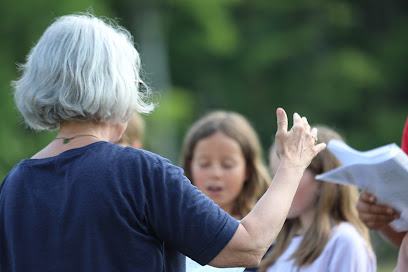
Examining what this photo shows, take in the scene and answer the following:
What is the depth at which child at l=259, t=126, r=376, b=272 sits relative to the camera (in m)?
3.34

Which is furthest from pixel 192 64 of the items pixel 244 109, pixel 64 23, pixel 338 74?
pixel 64 23

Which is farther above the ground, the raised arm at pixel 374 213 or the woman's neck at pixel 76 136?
the woman's neck at pixel 76 136

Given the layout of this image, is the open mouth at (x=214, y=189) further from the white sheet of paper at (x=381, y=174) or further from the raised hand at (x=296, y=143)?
the raised hand at (x=296, y=143)

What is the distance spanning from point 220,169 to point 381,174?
155 cm

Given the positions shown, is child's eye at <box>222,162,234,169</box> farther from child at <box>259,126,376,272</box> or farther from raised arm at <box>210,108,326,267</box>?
raised arm at <box>210,108,326,267</box>

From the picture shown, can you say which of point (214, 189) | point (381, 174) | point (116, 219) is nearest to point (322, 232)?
point (214, 189)

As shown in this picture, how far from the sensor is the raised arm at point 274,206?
80.9 inches

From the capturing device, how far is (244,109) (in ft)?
65.3

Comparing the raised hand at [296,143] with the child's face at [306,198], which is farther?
the child's face at [306,198]

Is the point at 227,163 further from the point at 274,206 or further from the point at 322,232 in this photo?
the point at 274,206

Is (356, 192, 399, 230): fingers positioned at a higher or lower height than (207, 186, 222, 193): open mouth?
higher

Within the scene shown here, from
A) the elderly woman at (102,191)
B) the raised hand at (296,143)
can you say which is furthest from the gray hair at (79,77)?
the raised hand at (296,143)

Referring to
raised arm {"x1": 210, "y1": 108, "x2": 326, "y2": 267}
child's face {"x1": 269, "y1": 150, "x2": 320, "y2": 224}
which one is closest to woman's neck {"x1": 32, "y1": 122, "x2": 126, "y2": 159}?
raised arm {"x1": 210, "y1": 108, "x2": 326, "y2": 267}

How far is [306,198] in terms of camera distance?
3.65m
